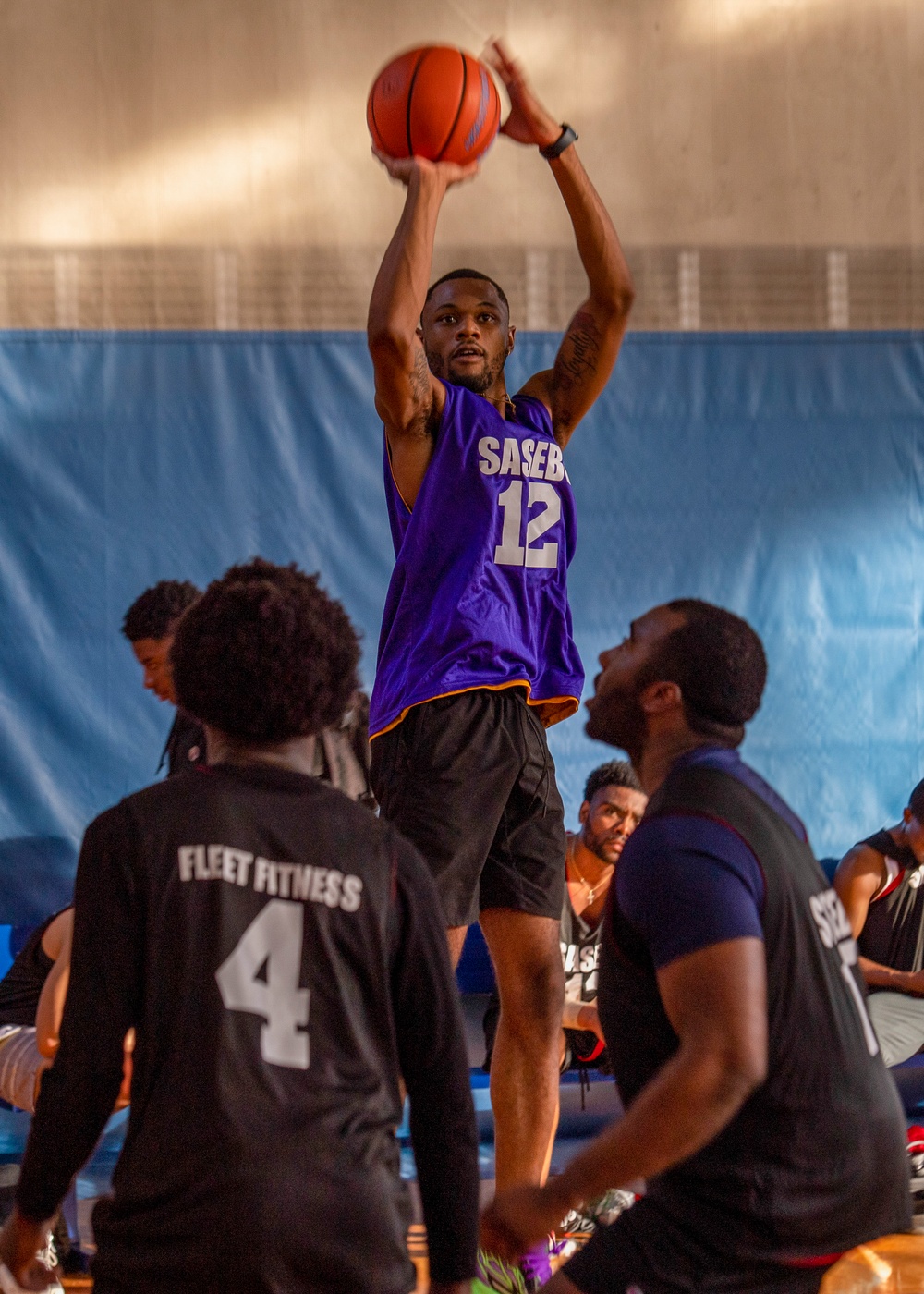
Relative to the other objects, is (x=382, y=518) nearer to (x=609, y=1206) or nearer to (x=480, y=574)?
(x=480, y=574)

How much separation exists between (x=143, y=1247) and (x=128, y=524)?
14.0 feet

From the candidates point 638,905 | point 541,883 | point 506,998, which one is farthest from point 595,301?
point 638,905

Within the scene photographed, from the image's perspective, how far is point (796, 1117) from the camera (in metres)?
1.75

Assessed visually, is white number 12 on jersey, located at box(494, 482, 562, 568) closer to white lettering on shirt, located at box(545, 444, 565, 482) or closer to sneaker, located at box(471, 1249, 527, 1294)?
white lettering on shirt, located at box(545, 444, 565, 482)

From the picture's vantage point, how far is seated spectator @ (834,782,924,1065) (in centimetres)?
504

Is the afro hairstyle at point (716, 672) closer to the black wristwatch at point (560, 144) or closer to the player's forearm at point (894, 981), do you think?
the black wristwatch at point (560, 144)

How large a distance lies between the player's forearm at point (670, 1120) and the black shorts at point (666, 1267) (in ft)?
0.63

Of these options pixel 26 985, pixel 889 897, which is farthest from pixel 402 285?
pixel 889 897

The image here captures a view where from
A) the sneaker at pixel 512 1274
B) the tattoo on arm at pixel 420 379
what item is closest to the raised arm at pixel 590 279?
the tattoo on arm at pixel 420 379

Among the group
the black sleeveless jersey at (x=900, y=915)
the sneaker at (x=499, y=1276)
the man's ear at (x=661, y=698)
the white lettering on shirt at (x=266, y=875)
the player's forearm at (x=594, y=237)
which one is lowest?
the black sleeveless jersey at (x=900, y=915)

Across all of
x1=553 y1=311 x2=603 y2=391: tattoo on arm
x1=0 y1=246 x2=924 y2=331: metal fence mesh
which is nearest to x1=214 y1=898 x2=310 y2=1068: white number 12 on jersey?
x1=553 y1=311 x2=603 y2=391: tattoo on arm

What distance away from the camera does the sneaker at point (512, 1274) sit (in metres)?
2.58

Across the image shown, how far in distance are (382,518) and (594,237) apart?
8.43 ft

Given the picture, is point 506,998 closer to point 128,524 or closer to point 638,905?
point 638,905
